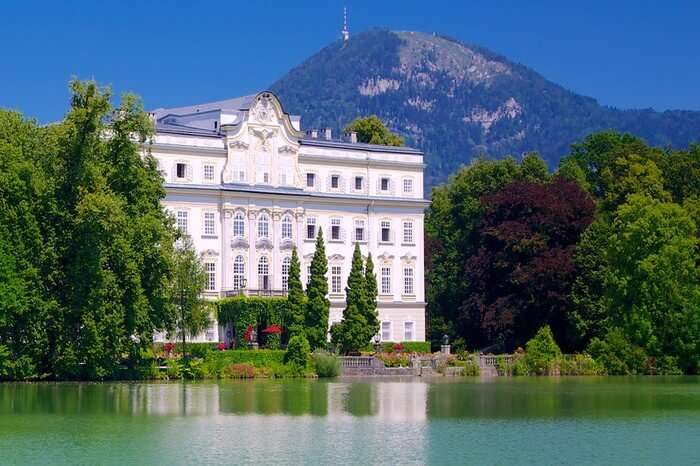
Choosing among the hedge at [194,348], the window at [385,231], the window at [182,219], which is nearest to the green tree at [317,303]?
the hedge at [194,348]

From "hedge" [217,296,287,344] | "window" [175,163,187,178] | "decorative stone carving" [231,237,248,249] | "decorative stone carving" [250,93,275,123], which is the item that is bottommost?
"hedge" [217,296,287,344]

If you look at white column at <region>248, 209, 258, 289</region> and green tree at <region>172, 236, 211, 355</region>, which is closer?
green tree at <region>172, 236, 211, 355</region>

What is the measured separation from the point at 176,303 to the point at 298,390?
40.9 ft

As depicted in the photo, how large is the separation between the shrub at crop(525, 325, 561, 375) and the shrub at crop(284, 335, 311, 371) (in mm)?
10420

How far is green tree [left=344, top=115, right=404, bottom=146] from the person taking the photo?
287 ft

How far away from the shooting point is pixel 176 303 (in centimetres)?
6216

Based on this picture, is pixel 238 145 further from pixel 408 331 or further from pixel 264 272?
pixel 408 331

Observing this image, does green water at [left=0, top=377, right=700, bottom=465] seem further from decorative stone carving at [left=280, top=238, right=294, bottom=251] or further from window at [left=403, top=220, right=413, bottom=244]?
window at [left=403, top=220, right=413, bottom=244]

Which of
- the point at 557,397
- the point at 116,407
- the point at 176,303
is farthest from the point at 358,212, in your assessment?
the point at 116,407

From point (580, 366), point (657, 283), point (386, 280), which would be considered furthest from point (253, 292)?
point (657, 283)

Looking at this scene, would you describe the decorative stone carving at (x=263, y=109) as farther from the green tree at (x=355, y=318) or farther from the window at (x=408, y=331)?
the window at (x=408, y=331)

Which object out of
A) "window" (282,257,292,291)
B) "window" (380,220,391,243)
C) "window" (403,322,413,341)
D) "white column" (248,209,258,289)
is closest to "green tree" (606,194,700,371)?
"window" (403,322,413,341)

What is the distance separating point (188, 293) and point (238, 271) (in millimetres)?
10024

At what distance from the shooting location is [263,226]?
239 feet
